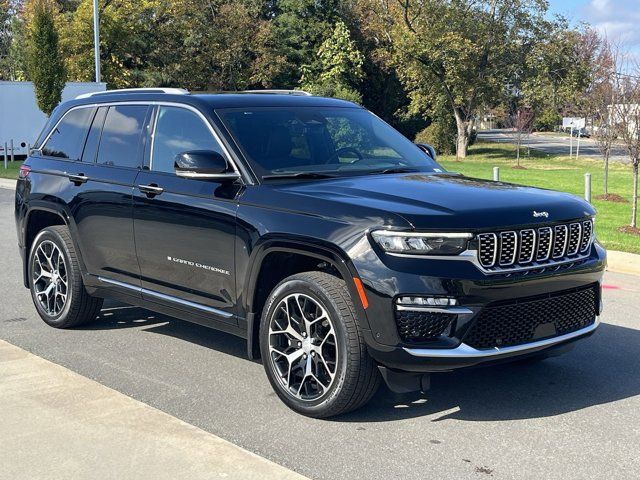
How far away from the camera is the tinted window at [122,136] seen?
608 centimetres

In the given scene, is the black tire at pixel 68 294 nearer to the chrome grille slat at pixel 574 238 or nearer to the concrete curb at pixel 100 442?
the concrete curb at pixel 100 442

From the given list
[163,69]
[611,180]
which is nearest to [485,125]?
[163,69]

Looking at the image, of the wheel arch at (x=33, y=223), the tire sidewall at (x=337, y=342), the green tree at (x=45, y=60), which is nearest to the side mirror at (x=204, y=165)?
the tire sidewall at (x=337, y=342)

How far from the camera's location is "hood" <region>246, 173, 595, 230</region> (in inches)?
172

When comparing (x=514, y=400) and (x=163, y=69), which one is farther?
(x=163, y=69)

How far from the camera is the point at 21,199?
7191 mm

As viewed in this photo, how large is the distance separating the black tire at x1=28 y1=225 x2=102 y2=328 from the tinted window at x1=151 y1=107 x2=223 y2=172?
1.28m

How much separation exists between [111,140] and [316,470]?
136 inches

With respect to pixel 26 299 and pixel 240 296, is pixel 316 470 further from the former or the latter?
pixel 26 299

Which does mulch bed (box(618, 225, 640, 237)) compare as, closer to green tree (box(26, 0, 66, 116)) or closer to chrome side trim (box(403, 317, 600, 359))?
chrome side trim (box(403, 317, 600, 359))

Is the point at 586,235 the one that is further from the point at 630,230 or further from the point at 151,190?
the point at 630,230

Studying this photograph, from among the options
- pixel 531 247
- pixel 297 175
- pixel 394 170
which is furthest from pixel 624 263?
pixel 297 175

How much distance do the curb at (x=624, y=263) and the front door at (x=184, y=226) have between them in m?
6.82

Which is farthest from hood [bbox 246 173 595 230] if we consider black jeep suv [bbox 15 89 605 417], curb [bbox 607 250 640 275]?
curb [bbox 607 250 640 275]
